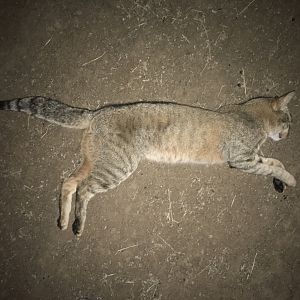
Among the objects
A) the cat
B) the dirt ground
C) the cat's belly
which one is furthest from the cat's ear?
the cat's belly

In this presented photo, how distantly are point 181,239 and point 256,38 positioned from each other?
11.1 feet

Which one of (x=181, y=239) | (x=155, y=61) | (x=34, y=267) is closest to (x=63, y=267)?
(x=34, y=267)

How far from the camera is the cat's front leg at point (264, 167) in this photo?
165 inches

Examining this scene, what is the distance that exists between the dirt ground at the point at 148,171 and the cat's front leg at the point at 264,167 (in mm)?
286

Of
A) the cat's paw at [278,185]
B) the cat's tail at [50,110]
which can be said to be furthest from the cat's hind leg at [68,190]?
the cat's paw at [278,185]

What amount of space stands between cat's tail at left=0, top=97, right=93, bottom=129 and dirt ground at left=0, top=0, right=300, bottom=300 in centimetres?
77

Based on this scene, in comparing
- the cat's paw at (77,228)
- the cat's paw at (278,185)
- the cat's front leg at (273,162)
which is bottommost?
the cat's paw at (77,228)

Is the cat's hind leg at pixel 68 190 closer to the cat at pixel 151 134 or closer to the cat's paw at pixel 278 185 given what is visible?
the cat at pixel 151 134

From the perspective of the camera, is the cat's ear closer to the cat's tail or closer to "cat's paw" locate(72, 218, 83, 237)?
the cat's tail

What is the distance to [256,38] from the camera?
4.75 meters

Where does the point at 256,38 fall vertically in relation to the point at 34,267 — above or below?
above

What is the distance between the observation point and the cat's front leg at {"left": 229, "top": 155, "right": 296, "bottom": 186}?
4.18 m

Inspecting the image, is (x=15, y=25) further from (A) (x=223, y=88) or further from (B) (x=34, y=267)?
(B) (x=34, y=267)

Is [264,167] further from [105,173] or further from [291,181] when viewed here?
[105,173]
